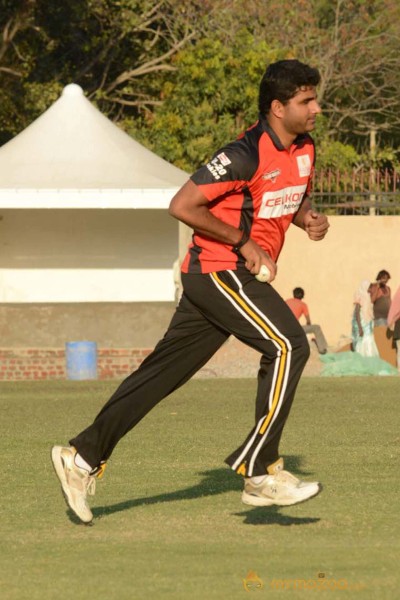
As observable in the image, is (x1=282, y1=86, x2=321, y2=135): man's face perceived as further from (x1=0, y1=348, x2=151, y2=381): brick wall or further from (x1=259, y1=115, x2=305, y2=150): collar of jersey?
(x1=0, y1=348, x2=151, y2=381): brick wall

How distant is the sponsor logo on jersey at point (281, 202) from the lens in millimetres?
6934

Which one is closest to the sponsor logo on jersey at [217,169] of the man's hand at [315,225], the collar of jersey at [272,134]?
the collar of jersey at [272,134]

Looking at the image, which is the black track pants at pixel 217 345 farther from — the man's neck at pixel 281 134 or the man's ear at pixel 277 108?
the man's ear at pixel 277 108

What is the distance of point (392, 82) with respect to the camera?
36.4 meters

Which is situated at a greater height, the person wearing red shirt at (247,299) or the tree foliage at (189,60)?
the tree foliage at (189,60)

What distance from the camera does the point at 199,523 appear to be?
22.9 feet

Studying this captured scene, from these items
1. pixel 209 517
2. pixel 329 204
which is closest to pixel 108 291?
pixel 329 204

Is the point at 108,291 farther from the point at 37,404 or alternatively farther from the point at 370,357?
the point at 37,404

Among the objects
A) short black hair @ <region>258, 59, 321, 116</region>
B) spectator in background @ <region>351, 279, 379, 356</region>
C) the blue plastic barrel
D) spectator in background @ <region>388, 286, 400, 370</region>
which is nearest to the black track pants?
short black hair @ <region>258, 59, 321, 116</region>

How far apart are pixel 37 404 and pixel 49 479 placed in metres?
7.35

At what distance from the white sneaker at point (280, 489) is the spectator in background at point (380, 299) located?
16.9 metres

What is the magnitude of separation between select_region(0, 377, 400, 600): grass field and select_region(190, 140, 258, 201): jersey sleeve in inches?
59.8

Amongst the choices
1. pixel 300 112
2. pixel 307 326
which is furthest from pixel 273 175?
pixel 307 326

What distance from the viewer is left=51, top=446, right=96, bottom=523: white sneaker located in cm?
693
